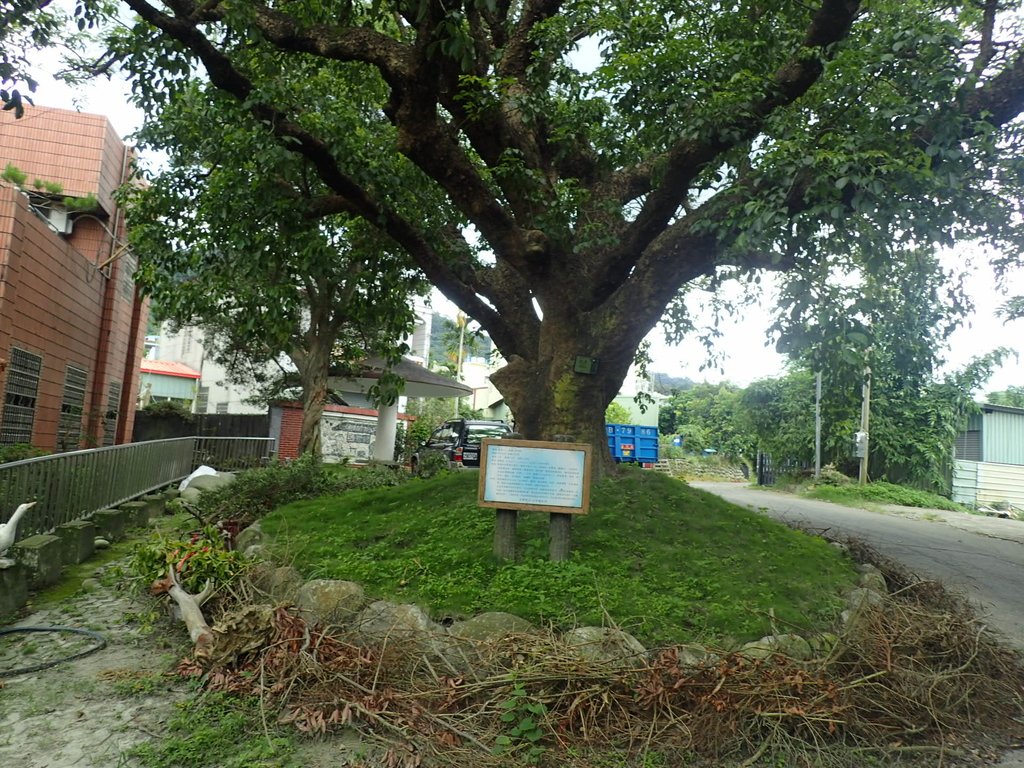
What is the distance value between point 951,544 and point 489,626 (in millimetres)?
10696

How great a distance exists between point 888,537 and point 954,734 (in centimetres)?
906

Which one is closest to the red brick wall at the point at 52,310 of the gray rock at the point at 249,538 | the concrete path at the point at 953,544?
the gray rock at the point at 249,538

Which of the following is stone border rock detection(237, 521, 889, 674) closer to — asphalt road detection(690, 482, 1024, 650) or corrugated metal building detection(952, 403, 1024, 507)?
asphalt road detection(690, 482, 1024, 650)

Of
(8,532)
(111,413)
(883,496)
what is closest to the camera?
(8,532)

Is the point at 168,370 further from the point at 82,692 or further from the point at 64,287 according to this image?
the point at 82,692

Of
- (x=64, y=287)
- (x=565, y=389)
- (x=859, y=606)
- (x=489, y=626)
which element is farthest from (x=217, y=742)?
(x=64, y=287)

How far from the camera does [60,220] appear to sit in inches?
540

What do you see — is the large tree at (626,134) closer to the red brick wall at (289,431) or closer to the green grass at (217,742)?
the green grass at (217,742)

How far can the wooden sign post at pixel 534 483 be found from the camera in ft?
17.6

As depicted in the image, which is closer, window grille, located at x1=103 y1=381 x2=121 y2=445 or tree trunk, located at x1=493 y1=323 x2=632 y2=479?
tree trunk, located at x1=493 y1=323 x2=632 y2=479

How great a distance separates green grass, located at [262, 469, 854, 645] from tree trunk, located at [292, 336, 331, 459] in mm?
8330

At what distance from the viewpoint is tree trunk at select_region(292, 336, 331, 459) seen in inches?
607

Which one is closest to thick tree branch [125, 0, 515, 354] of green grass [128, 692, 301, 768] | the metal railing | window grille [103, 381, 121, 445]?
the metal railing

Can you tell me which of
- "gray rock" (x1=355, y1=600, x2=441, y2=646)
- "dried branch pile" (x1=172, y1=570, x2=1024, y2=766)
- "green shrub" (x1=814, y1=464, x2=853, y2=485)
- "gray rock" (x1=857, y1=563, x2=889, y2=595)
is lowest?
"dried branch pile" (x1=172, y1=570, x2=1024, y2=766)
